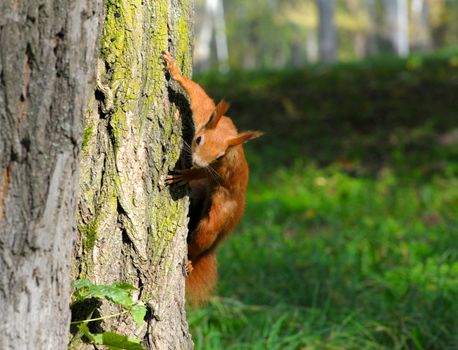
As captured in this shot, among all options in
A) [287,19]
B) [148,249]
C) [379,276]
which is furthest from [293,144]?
[287,19]

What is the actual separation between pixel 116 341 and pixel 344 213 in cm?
451

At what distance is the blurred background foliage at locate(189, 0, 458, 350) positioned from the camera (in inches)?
154

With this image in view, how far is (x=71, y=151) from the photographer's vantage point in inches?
80.7

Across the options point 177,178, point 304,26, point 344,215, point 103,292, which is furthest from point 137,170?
point 304,26

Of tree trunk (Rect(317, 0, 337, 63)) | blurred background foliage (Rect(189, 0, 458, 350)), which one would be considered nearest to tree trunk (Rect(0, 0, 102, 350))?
blurred background foliage (Rect(189, 0, 458, 350))

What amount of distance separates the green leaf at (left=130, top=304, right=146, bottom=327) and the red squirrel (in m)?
0.60

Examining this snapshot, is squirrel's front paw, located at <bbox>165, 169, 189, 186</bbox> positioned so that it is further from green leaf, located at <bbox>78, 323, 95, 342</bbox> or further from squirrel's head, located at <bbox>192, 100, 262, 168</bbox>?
green leaf, located at <bbox>78, 323, 95, 342</bbox>

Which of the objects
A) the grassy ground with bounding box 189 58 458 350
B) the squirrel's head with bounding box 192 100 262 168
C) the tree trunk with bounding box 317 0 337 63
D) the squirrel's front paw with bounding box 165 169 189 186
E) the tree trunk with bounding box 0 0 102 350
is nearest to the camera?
the tree trunk with bounding box 0 0 102 350

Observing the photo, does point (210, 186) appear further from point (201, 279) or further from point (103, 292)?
point (103, 292)

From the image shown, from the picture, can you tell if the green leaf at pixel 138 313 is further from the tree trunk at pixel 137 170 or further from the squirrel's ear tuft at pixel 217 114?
the squirrel's ear tuft at pixel 217 114

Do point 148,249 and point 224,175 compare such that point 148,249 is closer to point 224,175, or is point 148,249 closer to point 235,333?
point 224,175

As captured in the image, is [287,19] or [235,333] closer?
[235,333]

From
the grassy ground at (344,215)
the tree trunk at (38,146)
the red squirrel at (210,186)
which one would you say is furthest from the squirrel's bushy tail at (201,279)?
the tree trunk at (38,146)

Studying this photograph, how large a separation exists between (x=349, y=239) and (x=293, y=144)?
381 centimetres
